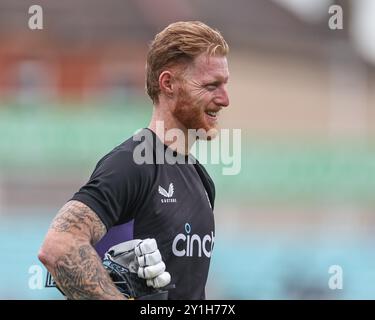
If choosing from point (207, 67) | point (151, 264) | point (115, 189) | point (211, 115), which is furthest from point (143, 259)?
point (207, 67)

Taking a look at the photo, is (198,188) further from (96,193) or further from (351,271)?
(351,271)

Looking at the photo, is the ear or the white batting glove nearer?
the white batting glove

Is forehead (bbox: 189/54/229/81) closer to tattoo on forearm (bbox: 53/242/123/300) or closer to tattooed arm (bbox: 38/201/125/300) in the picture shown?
tattooed arm (bbox: 38/201/125/300)

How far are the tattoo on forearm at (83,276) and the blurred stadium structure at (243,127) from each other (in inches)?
332

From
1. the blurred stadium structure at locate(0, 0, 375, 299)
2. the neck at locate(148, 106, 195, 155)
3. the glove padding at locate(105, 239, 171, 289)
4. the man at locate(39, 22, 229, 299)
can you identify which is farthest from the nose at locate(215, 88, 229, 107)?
the blurred stadium structure at locate(0, 0, 375, 299)

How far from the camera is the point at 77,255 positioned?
3.67 metres

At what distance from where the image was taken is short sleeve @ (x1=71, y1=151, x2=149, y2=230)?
3.78 m

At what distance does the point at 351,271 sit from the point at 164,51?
34.2 ft

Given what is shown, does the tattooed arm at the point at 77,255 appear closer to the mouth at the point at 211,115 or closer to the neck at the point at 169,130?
the neck at the point at 169,130

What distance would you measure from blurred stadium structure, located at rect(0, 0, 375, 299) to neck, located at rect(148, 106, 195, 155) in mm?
8096

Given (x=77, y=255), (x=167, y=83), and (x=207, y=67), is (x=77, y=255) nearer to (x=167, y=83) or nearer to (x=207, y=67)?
(x=167, y=83)

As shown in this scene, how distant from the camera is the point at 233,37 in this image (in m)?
21.4

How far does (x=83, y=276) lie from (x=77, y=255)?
100 millimetres

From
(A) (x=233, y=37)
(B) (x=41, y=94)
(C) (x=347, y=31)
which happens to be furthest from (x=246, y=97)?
(B) (x=41, y=94)
